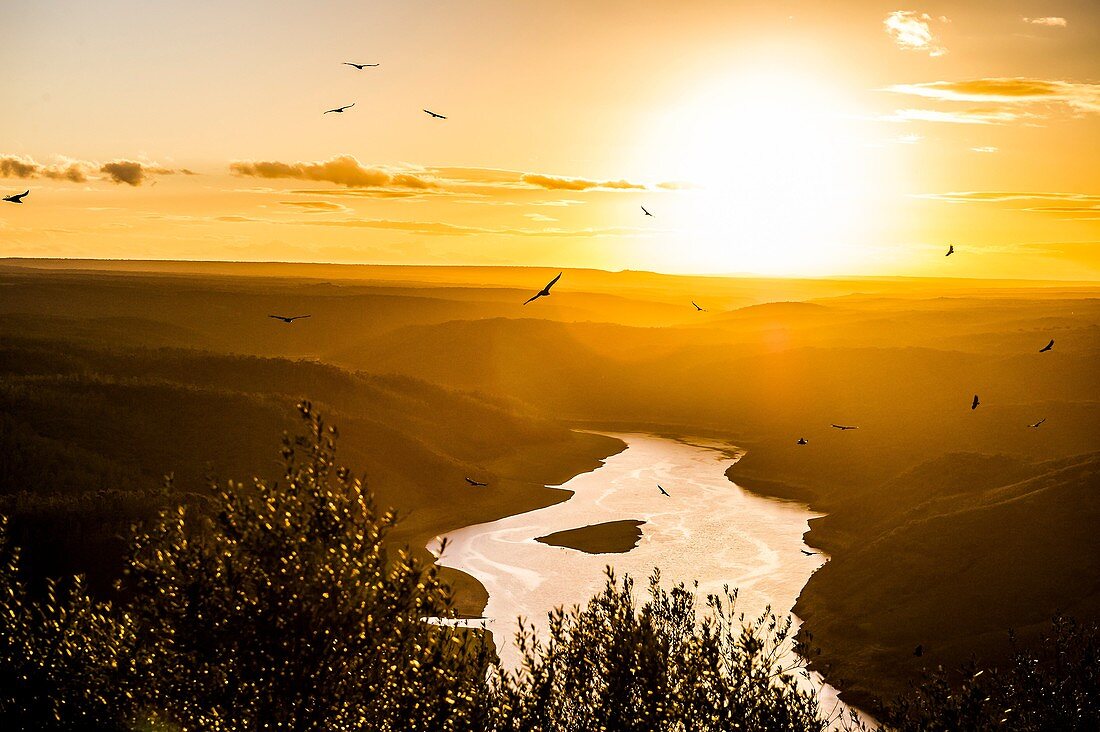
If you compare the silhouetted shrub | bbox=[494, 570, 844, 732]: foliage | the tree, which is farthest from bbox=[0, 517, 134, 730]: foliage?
the silhouetted shrub

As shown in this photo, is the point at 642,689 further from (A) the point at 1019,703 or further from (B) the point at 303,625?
(A) the point at 1019,703

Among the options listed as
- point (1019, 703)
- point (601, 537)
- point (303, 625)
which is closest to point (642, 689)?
point (303, 625)

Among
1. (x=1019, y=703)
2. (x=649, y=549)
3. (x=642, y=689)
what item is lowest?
(x=649, y=549)

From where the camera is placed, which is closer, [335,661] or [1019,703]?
[335,661]

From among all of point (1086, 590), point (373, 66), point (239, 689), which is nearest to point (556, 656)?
point (239, 689)

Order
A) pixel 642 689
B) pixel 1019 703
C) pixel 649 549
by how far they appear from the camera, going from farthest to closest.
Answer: pixel 649 549 < pixel 1019 703 < pixel 642 689

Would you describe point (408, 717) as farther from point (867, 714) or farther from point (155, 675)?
point (867, 714)

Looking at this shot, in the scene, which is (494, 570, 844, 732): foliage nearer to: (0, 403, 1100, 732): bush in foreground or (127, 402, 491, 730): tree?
(0, 403, 1100, 732): bush in foreground
